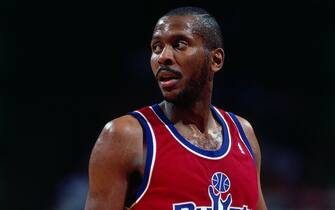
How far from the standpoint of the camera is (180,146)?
2641 millimetres

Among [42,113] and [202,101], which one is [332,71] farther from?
[202,101]

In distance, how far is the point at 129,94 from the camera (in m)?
7.07

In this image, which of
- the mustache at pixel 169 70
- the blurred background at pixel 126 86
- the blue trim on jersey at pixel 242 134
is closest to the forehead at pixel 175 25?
the mustache at pixel 169 70

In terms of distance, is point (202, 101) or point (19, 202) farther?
point (19, 202)

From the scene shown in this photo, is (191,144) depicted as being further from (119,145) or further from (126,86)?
(126,86)

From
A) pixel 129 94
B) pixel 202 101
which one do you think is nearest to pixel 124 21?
pixel 129 94

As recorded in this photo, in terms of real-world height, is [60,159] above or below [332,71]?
below

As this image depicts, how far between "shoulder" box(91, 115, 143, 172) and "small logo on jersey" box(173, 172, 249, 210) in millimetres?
268

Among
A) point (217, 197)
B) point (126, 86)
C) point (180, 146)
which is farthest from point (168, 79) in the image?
point (126, 86)

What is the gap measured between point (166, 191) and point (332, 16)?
→ 582 cm

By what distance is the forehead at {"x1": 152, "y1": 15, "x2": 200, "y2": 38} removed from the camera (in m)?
2.68

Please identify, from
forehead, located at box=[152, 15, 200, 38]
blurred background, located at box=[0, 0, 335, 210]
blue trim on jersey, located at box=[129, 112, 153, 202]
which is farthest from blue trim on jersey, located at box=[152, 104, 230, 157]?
blurred background, located at box=[0, 0, 335, 210]

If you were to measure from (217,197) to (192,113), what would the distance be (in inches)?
16.7

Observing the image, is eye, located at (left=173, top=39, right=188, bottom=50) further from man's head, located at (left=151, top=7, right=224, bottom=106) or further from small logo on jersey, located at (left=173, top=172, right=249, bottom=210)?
small logo on jersey, located at (left=173, top=172, right=249, bottom=210)
